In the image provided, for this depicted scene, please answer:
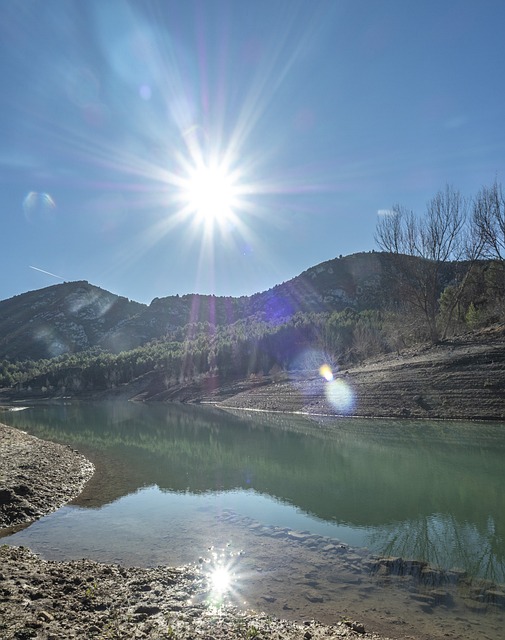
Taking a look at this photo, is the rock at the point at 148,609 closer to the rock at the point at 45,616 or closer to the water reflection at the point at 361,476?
the rock at the point at 45,616

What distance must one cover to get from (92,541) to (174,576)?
12.8 ft

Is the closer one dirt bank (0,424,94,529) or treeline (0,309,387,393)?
dirt bank (0,424,94,529)

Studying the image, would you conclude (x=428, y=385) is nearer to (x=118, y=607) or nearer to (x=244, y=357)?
(x=118, y=607)

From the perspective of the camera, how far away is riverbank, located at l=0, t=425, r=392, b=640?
258 inches

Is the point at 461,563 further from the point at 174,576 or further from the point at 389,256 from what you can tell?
the point at 389,256

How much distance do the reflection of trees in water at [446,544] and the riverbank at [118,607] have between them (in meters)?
3.49

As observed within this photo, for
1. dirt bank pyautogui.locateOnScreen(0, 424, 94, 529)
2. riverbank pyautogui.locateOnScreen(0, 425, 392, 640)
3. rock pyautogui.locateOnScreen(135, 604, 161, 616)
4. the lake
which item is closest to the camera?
riverbank pyautogui.locateOnScreen(0, 425, 392, 640)

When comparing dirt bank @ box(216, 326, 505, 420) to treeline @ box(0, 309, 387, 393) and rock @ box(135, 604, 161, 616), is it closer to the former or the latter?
treeline @ box(0, 309, 387, 393)

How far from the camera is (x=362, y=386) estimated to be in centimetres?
4331

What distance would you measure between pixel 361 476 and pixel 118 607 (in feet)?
46.3

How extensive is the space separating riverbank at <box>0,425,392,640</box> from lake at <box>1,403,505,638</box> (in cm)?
74

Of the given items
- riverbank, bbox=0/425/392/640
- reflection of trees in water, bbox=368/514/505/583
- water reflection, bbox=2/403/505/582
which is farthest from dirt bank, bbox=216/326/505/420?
riverbank, bbox=0/425/392/640

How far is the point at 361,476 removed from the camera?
19.6 meters

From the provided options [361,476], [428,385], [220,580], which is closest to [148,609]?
[220,580]
